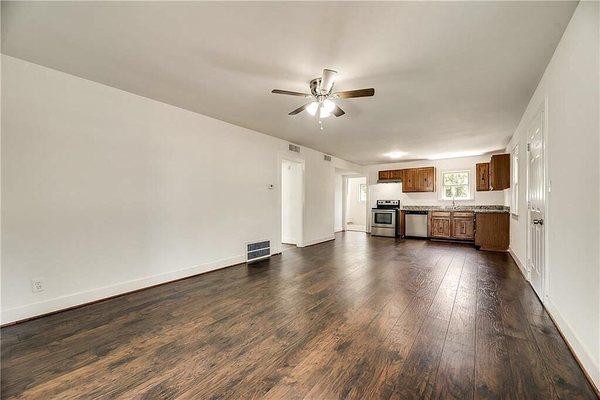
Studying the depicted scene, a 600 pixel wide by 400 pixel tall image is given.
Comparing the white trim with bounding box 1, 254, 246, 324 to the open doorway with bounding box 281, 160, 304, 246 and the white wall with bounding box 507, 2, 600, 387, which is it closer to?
the open doorway with bounding box 281, 160, 304, 246

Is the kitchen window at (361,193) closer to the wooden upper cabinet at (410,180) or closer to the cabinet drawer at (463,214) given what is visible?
the wooden upper cabinet at (410,180)

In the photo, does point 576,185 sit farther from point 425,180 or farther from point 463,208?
point 425,180

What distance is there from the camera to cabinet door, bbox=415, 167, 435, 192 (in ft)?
26.0

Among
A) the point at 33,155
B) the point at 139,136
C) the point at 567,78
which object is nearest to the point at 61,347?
the point at 33,155

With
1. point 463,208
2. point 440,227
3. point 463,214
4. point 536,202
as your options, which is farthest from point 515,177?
point 440,227

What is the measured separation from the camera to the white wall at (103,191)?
2.48 metres

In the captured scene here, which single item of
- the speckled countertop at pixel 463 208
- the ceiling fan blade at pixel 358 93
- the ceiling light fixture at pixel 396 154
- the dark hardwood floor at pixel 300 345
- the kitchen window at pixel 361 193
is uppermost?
the ceiling light fixture at pixel 396 154

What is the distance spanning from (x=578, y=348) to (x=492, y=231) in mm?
4817

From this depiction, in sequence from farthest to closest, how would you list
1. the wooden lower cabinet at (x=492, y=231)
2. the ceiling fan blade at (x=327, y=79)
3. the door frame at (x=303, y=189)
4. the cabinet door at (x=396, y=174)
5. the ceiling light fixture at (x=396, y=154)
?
the cabinet door at (x=396, y=174) < the ceiling light fixture at (x=396, y=154) < the wooden lower cabinet at (x=492, y=231) < the door frame at (x=303, y=189) < the ceiling fan blade at (x=327, y=79)

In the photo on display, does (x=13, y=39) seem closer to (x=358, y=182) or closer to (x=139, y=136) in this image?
(x=139, y=136)

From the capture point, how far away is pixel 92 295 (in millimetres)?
2904

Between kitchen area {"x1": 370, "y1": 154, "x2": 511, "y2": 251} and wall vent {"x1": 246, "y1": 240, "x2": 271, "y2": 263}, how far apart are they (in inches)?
174

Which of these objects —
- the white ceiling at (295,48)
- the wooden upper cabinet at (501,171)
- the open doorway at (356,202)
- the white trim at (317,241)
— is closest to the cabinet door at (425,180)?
the wooden upper cabinet at (501,171)

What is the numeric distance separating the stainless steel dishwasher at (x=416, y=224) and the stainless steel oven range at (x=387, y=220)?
29cm
